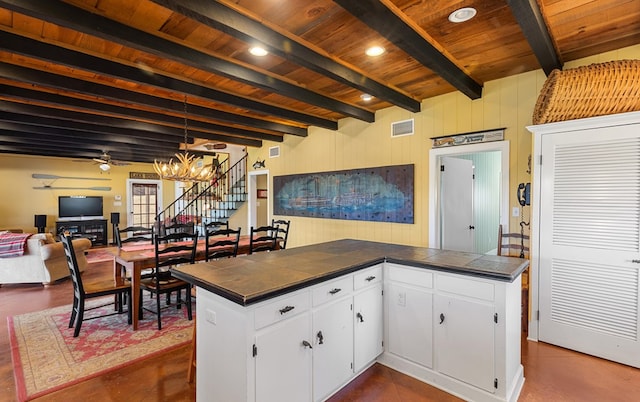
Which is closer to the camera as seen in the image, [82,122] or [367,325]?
[367,325]

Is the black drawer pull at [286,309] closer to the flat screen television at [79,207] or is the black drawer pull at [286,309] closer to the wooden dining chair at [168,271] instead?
the wooden dining chair at [168,271]

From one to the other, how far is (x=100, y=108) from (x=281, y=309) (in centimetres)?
405

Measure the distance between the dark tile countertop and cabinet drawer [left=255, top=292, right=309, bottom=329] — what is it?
68 millimetres

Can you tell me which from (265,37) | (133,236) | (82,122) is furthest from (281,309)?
(82,122)

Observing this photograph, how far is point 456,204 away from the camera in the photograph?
4668 mm

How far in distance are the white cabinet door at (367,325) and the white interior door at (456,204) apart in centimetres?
207

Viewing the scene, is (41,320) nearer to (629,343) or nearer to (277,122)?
(277,122)

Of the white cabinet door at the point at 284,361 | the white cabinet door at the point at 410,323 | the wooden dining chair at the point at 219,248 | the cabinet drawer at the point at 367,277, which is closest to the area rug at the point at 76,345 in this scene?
the wooden dining chair at the point at 219,248

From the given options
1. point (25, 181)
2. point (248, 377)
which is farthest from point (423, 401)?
point (25, 181)

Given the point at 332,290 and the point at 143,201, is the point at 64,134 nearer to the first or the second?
the point at 143,201

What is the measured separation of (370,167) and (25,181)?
31.6 feet

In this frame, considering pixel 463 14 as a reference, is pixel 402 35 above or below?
below

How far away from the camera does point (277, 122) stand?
5.54 meters

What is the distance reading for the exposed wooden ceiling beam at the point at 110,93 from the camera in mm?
3070
